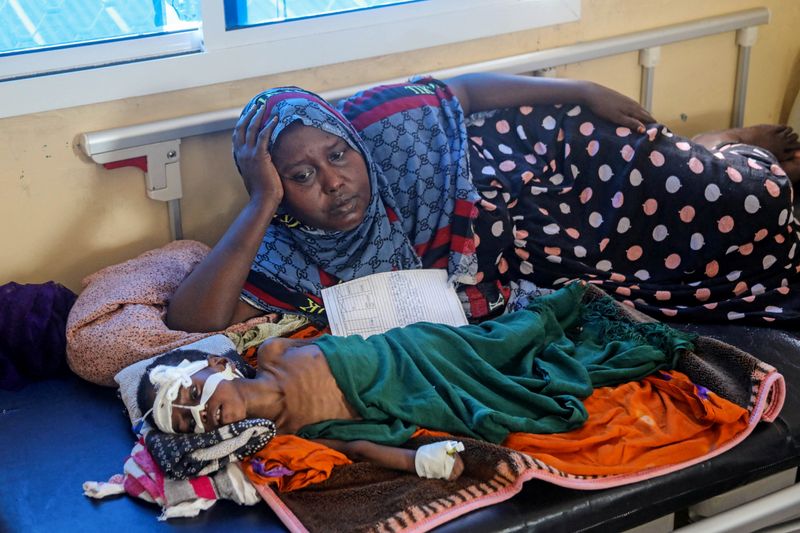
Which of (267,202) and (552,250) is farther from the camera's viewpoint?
(552,250)

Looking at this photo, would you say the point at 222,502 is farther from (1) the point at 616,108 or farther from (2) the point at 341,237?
(1) the point at 616,108

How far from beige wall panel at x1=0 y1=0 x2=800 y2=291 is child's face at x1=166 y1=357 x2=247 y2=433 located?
29.8 inches

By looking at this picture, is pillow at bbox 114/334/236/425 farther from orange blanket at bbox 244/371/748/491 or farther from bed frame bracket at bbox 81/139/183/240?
bed frame bracket at bbox 81/139/183/240

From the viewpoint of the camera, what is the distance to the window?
2.30m

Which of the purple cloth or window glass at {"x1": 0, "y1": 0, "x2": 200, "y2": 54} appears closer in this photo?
the purple cloth

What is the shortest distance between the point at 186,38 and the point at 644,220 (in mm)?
1260

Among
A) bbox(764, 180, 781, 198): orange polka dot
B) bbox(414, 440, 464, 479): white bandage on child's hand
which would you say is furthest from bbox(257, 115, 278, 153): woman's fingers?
bbox(764, 180, 781, 198): orange polka dot

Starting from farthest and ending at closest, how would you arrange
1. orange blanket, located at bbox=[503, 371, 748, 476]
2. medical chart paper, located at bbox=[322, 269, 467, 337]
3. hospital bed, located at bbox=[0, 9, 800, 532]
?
medical chart paper, located at bbox=[322, 269, 467, 337] → orange blanket, located at bbox=[503, 371, 748, 476] → hospital bed, located at bbox=[0, 9, 800, 532]

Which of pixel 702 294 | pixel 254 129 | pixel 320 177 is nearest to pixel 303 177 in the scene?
pixel 320 177

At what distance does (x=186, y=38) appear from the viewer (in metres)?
2.49

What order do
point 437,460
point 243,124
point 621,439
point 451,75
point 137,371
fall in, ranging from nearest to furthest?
point 437,460, point 621,439, point 137,371, point 243,124, point 451,75

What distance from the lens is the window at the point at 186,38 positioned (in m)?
2.30

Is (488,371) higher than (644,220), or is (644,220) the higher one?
(644,220)

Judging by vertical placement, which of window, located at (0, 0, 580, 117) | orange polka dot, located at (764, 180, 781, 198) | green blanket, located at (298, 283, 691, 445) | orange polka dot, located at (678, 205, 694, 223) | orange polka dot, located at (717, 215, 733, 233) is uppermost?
window, located at (0, 0, 580, 117)
